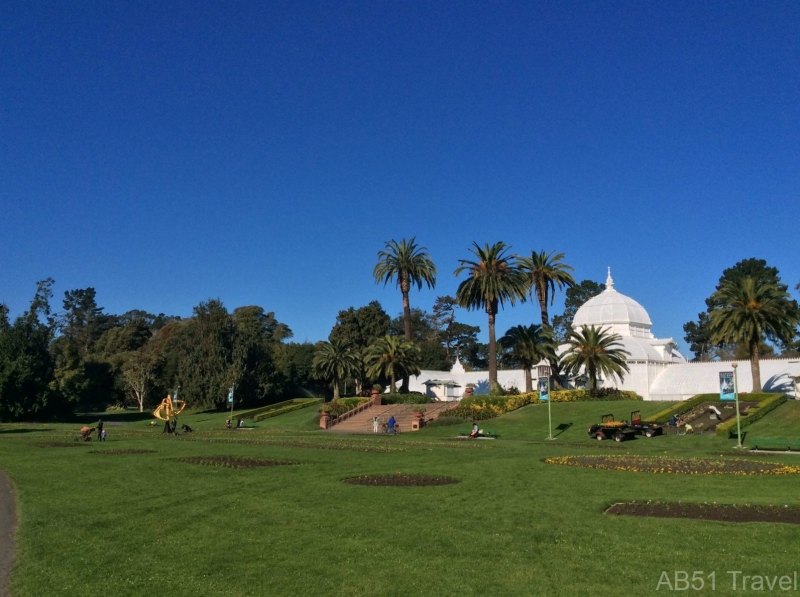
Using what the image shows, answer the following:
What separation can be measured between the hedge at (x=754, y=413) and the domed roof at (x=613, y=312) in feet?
95.1

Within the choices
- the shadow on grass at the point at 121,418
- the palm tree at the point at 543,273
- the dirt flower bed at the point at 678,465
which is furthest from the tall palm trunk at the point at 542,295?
the shadow on grass at the point at 121,418

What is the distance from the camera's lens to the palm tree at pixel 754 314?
44.6 metres

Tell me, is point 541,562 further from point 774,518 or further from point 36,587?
point 36,587

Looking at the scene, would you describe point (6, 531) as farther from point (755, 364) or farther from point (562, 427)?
point (755, 364)

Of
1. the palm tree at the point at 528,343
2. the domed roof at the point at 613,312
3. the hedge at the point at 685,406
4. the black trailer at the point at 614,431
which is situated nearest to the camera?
the black trailer at the point at 614,431

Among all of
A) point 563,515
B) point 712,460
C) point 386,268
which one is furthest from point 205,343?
point 563,515

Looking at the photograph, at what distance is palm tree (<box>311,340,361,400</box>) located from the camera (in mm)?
71062

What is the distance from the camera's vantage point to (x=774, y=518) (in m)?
11.6

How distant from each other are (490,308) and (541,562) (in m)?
50.0

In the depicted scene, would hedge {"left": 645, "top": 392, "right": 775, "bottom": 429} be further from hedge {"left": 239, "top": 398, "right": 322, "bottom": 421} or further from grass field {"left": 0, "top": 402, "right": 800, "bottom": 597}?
hedge {"left": 239, "top": 398, "right": 322, "bottom": 421}

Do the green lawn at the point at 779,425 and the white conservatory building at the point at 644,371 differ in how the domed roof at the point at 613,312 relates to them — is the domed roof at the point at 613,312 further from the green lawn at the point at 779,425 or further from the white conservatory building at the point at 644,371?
the green lawn at the point at 779,425

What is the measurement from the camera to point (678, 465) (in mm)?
21625

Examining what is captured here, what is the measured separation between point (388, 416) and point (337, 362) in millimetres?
16561

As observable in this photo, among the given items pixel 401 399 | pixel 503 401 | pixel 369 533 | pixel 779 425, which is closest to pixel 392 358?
pixel 401 399
